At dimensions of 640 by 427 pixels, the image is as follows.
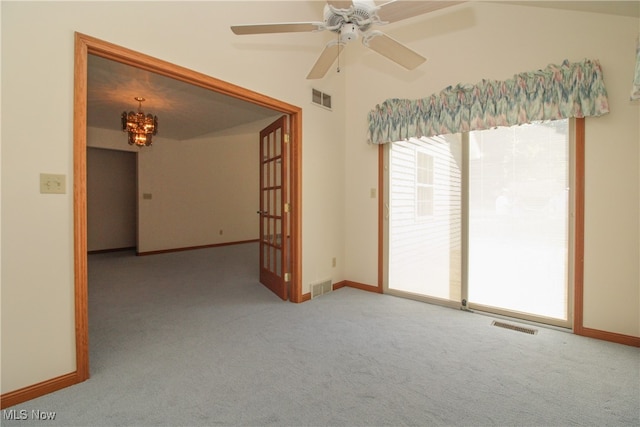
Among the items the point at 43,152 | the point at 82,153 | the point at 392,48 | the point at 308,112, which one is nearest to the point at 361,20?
the point at 392,48

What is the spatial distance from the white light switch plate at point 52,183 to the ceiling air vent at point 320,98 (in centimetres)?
250

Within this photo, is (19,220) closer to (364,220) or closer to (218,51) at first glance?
(218,51)


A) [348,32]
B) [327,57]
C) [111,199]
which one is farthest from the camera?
[111,199]

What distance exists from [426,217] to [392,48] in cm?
196

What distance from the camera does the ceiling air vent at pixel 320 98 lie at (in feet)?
11.4

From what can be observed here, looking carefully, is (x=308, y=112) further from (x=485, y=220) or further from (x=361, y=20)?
(x=485, y=220)

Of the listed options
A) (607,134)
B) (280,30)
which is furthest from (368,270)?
(280,30)

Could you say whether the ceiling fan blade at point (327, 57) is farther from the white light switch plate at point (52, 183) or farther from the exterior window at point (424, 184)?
the white light switch plate at point (52, 183)

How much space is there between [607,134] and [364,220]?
237 cm

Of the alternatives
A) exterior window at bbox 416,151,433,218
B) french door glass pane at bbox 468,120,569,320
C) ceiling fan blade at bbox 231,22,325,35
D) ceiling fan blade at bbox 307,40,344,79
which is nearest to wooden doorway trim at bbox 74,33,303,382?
ceiling fan blade at bbox 231,22,325,35

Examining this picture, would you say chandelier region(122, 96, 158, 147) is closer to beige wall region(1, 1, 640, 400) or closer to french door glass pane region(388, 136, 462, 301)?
beige wall region(1, 1, 640, 400)

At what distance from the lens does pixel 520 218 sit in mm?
2846

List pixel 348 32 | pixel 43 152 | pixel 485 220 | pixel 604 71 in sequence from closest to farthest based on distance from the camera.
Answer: pixel 43 152
pixel 348 32
pixel 604 71
pixel 485 220

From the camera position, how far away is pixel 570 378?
6.25 ft
